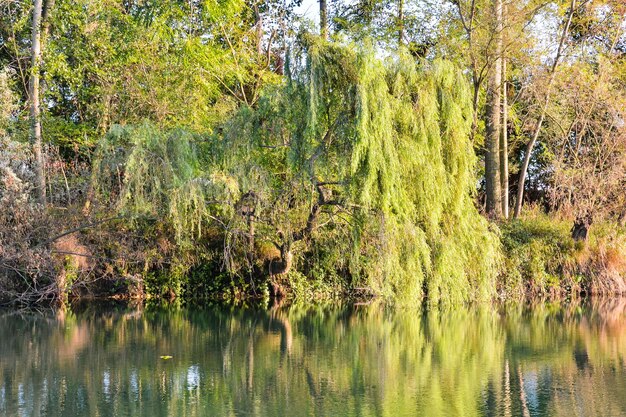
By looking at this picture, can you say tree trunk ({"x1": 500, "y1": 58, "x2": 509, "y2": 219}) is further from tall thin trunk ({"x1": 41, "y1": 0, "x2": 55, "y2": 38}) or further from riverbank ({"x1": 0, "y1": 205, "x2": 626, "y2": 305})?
tall thin trunk ({"x1": 41, "y1": 0, "x2": 55, "y2": 38})

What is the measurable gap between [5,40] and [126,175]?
11.3 metres

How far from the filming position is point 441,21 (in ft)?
83.3

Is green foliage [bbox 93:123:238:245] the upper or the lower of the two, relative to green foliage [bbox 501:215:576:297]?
upper

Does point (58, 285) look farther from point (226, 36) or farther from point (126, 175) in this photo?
point (226, 36)

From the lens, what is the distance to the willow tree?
1650 cm

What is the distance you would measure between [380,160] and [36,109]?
33.7ft

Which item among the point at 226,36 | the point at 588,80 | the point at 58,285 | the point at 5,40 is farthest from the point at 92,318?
the point at 588,80

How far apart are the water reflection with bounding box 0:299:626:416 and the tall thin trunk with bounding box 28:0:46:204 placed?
371cm

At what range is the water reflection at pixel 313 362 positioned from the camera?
32.2ft

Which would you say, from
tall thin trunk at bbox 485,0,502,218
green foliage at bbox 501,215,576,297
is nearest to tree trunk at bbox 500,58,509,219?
tall thin trunk at bbox 485,0,502,218

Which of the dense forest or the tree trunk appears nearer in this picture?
the dense forest

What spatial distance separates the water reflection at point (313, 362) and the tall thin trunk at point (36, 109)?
12.2 ft

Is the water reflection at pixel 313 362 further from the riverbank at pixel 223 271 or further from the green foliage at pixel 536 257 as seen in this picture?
the green foliage at pixel 536 257

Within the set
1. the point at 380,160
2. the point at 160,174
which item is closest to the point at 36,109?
the point at 160,174
